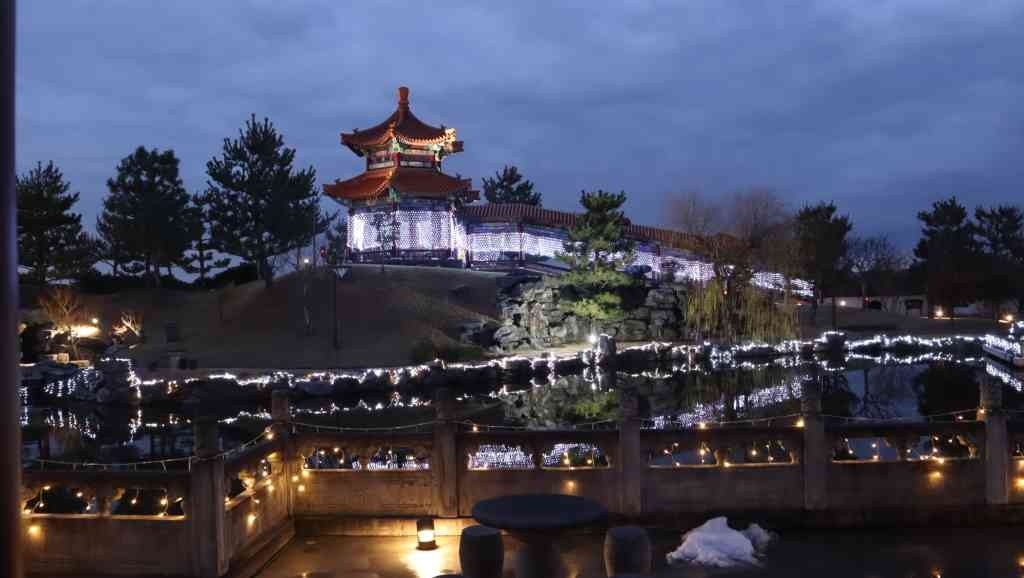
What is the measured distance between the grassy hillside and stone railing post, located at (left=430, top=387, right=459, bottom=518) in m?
20.9

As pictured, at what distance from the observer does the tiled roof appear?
3941 centimetres

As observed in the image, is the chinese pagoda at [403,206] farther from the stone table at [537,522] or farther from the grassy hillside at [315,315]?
the stone table at [537,522]

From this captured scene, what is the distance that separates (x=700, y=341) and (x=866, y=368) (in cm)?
725

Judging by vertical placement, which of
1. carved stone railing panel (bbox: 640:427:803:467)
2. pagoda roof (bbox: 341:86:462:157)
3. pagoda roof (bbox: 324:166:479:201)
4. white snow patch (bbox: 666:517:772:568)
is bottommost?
white snow patch (bbox: 666:517:772:568)

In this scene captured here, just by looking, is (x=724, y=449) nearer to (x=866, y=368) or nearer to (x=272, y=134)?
(x=866, y=368)

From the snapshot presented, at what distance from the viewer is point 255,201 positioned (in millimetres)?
37812

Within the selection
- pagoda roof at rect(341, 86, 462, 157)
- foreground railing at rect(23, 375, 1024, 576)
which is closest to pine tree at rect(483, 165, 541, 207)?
pagoda roof at rect(341, 86, 462, 157)

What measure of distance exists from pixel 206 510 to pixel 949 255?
5510cm

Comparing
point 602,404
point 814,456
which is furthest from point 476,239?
point 814,456

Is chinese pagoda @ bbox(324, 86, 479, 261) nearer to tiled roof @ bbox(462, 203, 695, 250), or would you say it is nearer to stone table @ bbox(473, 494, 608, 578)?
tiled roof @ bbox(462, 203, 695, 250)

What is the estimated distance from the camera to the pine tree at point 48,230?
36.3m

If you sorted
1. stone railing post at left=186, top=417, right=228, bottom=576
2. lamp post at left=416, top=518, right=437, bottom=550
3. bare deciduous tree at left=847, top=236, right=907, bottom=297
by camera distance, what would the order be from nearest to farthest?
1. stone railing post at left=186, top=417, right=228, bottom=576
2. lamp post at left=416, top=518, right=437, bottom=550
3. bare deciduous tree at left=847, top=236, right=907, bottom=297

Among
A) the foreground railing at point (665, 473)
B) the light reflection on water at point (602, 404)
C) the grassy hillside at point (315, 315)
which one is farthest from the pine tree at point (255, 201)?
the foreground railing at point (665, 473)

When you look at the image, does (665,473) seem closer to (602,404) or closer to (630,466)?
(630,466)
